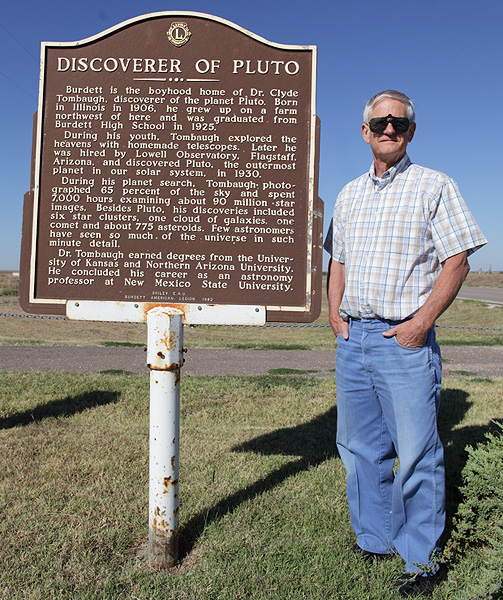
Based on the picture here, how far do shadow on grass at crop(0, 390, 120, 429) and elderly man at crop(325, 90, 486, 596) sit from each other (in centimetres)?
366

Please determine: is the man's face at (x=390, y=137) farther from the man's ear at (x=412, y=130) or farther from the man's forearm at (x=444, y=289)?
the man's forearm at (x=444, y=289)

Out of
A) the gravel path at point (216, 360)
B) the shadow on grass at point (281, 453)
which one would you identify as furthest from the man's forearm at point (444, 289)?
the gravel path at point (216, 360)

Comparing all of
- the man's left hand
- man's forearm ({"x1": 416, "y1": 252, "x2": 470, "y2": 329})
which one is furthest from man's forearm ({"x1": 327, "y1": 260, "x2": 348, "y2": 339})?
man's forearm ({"x1": 416, "y1": 252, "x2": 470, "y2": 329})

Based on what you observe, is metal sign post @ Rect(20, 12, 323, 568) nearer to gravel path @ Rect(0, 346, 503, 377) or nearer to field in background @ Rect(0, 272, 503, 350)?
gravel path @ Rect(0, 346, 503, 377)

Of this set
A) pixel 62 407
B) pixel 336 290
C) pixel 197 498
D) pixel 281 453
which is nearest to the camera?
pixel 336 290

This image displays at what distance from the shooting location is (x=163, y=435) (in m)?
3.04

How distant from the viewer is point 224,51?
10.9ft

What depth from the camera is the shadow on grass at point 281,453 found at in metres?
3.43

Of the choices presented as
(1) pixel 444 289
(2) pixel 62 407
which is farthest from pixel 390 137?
(2) pixel 62 407

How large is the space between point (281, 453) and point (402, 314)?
238 cm

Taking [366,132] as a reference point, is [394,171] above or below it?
below

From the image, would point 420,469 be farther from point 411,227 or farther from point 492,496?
point 411,227

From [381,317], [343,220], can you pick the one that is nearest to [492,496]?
[381,317]

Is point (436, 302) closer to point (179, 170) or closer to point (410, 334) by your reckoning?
point (410, 334)
